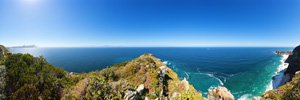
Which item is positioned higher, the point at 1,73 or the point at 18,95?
the point at 1,73

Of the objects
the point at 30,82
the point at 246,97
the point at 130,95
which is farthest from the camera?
the point at 246,97

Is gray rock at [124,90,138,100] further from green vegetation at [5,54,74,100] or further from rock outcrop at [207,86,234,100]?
rock outcrop at [207,86,234,100]

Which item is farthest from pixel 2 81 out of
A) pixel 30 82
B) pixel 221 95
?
pixel 221 95

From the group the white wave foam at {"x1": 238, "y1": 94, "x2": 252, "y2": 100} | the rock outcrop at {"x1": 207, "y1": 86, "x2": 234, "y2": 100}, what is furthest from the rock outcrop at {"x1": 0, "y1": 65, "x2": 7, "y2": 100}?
the white wave foam at {"x1": 238, "y1": 94, "x2": 252, "y2": 100}

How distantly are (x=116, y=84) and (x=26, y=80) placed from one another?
1125 centimetres

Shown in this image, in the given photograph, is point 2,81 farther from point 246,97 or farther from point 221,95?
point 246,97

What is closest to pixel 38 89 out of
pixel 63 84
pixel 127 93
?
pixel 63 84

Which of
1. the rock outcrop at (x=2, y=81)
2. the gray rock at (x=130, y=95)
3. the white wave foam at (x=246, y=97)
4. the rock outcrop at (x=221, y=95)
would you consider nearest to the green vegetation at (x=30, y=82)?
the rock outcrop at (x=2, y=81)

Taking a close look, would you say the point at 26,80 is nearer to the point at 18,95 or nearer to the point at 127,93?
the point at 18,95

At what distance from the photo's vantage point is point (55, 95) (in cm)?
1209

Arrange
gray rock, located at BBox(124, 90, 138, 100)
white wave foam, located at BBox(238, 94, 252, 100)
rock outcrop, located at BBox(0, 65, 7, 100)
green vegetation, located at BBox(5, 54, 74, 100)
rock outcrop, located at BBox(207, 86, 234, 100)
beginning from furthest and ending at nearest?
white wave foam, located at BBox(238, 94, 252, 100) < rock outcrop, located at BBox(207, 86, 234, 100) < gray rock, located at BBox(124, 90, 138, 100) < green vegetation, located at BBox(5, 54, 74, 100) < rock outcrop, located at BBox(0, 65, 7, 100)

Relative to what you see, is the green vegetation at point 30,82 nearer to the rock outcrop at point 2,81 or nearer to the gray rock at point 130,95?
the rock outcrop at point 2,81

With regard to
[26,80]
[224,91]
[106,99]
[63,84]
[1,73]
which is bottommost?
[224,91]

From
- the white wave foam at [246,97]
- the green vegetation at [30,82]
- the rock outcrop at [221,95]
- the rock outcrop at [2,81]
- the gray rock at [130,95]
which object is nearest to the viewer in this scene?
the rock outcrop at [2,81]
